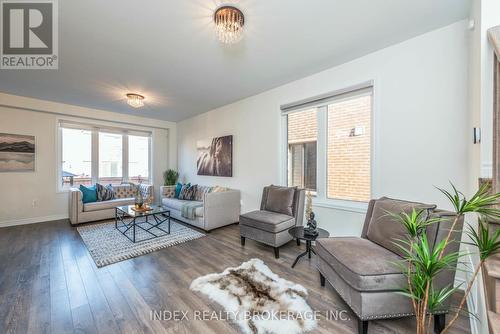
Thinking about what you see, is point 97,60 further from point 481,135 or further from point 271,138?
point 481,135

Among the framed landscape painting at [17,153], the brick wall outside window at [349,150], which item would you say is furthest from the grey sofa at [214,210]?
the framed landscape painting at [17,153]

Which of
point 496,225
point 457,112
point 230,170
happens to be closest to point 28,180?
point 230,170

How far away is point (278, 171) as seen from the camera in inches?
139

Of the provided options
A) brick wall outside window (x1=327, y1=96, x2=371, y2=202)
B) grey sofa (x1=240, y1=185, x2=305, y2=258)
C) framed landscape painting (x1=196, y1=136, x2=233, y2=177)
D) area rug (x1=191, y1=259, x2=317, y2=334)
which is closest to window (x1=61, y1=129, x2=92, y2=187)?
framed landscape painting (x1=196, y1=136, x2=233, y2=177)

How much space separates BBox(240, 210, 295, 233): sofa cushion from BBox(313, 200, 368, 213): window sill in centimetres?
54

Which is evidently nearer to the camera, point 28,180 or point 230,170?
point 28,180

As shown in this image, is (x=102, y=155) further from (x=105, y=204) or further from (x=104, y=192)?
(x=105, y=204)

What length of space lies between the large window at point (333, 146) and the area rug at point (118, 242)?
7.16ft

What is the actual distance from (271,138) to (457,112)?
7.77 ft

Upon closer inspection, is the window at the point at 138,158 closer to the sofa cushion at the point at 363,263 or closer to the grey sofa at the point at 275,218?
the grey sofa at the point at 275,218

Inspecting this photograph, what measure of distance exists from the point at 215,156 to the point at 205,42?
2782 mm

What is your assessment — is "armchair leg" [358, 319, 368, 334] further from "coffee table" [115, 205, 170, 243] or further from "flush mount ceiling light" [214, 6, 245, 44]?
"coffee table" [115, 205, 170, 243]

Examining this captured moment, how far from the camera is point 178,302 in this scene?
179 cm

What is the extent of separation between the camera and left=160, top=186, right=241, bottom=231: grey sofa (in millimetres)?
3689
